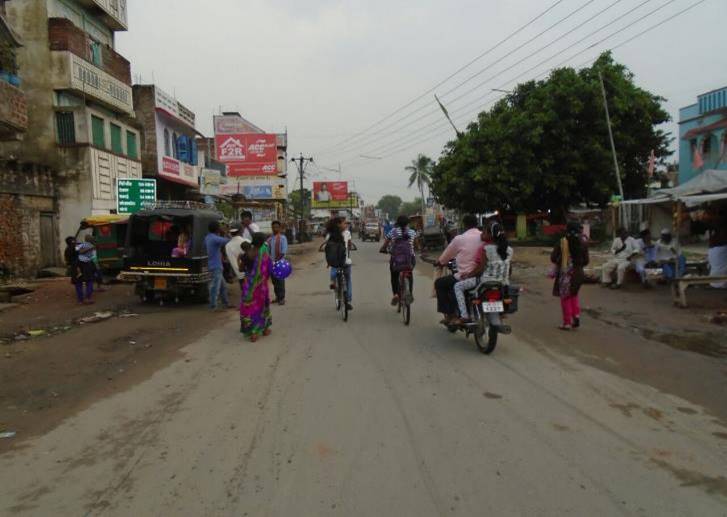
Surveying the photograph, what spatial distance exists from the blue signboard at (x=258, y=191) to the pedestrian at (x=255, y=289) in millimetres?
38859

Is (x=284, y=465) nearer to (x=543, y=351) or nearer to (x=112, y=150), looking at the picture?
(x=543, y=351)

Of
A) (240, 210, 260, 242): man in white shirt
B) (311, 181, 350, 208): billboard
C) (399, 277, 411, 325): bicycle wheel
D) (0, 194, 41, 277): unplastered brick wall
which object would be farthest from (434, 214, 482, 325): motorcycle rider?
(311, 181, 350, 208): billboard

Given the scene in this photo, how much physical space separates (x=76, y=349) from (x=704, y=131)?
29.5 meters

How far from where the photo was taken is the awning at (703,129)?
26.5 metres

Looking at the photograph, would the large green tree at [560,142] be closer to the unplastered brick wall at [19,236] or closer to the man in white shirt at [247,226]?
the man in white shirt at [247,226]

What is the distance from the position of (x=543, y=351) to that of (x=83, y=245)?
411 inches

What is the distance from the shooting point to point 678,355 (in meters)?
7.49

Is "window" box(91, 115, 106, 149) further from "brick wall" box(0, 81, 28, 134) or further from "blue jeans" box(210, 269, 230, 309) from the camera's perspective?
"blue jeans" box(210, 269, 230, 309)

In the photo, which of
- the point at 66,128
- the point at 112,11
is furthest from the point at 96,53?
the point at 66,128

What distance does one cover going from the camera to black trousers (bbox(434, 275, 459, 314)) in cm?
817

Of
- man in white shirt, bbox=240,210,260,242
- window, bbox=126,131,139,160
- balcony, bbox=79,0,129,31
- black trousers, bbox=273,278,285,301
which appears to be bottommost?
black trousers, bbox=273,278,285,301

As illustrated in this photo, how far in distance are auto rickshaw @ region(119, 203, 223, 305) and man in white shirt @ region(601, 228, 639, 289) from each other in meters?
9.45

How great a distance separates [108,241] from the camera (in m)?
18.8

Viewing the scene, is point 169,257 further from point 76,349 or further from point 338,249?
point 338,249
